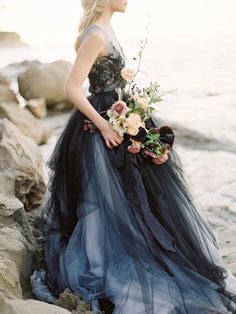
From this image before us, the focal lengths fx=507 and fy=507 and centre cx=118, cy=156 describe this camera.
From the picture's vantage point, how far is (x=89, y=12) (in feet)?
10.4

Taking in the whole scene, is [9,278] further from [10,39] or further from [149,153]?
[10,39]

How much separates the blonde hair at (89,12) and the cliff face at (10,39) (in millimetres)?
31586

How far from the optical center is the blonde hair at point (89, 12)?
10.3 ft

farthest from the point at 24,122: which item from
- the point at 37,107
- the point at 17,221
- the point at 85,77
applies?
the point at 85,77

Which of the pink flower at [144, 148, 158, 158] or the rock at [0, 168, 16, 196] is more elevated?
the pink flower at [144, 148, 158, 158]

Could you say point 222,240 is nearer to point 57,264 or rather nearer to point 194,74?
point 57,264

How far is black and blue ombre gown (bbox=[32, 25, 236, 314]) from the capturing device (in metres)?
2.91

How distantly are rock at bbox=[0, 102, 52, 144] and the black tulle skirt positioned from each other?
6.08m

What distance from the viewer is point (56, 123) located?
11922mm

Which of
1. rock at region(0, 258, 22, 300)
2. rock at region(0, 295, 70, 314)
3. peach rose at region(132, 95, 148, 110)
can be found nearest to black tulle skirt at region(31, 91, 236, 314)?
peach rose at region(132, 95, 148, 110)

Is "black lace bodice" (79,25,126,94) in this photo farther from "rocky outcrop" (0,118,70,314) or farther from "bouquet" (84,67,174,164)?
"rocky outcrop" (0,118,70,314)

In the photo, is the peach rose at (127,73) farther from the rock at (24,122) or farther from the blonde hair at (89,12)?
the rock at (24,122)

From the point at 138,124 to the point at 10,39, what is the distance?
114ft

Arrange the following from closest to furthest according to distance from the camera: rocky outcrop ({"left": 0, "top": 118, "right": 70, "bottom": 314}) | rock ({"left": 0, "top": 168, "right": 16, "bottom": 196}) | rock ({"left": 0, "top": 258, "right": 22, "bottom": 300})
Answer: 1. rocky outcrop ({"left": 0, "top": 118, "right": 70, "bottom": 314})
2. rock ({"left": 0, "top": 258, "right": 22, "bottom": 300})
3. rock ({"left": 0, "top": 168, "right": 16, "bottom": 196})
